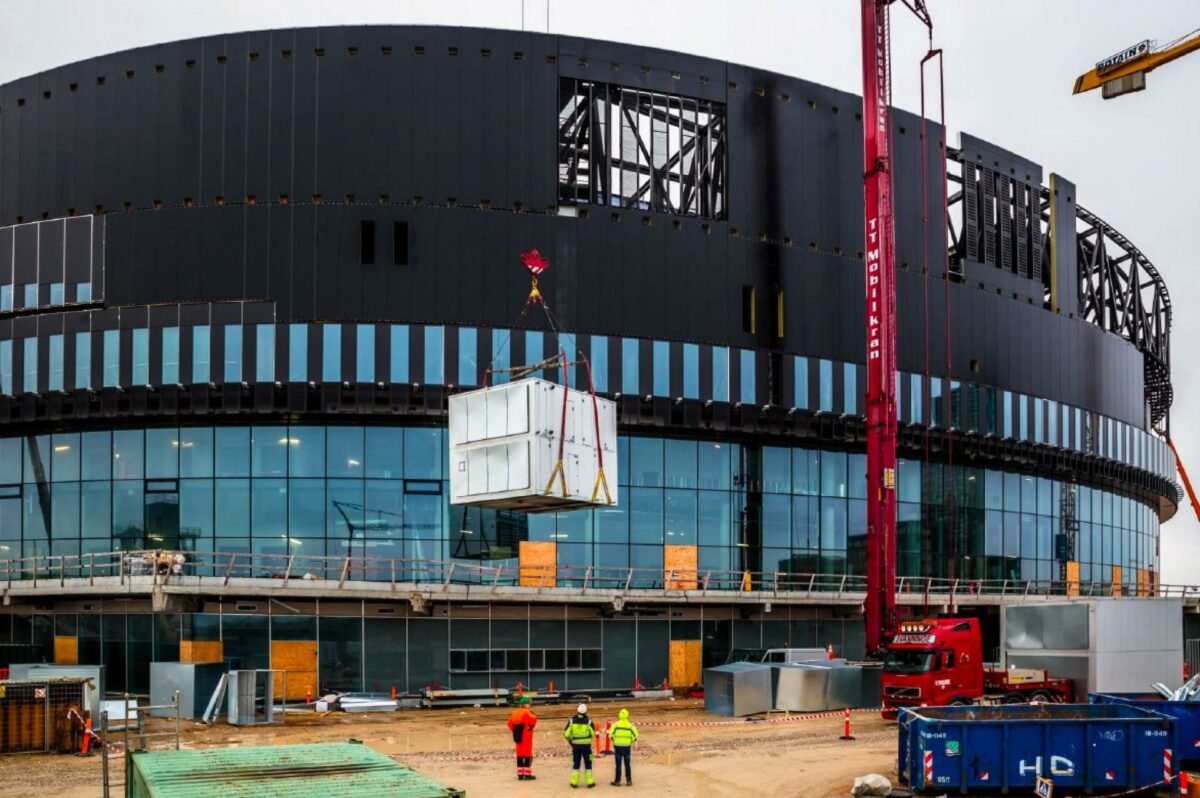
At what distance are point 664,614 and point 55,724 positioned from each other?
81.2 ft

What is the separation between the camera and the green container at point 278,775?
13.8 m

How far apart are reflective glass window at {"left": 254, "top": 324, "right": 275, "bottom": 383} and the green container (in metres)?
36.4

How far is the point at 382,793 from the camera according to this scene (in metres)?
13.7

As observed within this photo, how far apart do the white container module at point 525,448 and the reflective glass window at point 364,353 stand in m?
14.3

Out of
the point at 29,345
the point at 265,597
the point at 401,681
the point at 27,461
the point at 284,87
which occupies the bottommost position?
the point at 401,681

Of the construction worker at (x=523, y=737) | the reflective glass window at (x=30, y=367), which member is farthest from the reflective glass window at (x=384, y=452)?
the construction worker at (x=523, y=737)

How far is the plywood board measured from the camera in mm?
52688

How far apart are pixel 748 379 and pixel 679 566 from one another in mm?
8762

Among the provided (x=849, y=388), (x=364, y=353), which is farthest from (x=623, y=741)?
(x=849, y=388)

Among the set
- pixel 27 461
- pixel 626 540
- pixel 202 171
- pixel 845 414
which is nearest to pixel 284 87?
pixel 202 171

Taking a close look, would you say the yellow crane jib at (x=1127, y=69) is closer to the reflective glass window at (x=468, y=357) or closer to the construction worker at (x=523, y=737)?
the reflective glass window at (x=468, y=357)

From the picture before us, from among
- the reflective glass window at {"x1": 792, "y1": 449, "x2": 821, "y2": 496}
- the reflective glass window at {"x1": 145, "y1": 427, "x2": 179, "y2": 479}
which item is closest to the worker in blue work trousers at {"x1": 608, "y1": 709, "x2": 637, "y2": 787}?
the reflective glass window at {"x1": 145, "y1": 427, "x2": 179, "y2": 479}

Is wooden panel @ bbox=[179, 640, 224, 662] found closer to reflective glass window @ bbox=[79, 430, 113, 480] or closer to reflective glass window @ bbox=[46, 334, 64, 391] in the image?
reflective glass window @ bbox=[79, 430, 113, 480]

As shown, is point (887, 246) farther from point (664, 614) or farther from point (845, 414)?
point (664, 614)
